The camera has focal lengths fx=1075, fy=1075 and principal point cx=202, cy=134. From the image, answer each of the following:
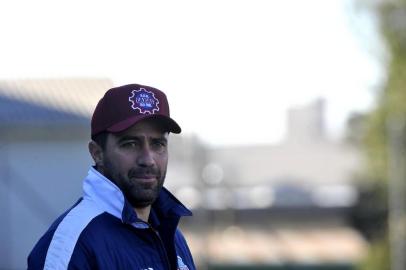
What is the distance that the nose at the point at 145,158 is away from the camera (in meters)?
3.88

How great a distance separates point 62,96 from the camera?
10.5m

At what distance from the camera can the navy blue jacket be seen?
371 cm

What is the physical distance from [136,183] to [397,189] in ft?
85.2

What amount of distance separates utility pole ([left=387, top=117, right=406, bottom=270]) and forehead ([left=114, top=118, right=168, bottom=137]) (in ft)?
81.0

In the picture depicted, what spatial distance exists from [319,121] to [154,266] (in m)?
81.3

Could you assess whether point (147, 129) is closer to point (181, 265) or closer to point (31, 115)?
point (181, 265)

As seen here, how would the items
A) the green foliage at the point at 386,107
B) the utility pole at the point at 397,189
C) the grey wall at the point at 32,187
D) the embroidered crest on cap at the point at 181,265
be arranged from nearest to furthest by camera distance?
the embroidered crest on cap at the point at 181,265, the grey wall at the point at 32,187, the green foliage at the point at 386,107, the utility pole at the point at 397,189

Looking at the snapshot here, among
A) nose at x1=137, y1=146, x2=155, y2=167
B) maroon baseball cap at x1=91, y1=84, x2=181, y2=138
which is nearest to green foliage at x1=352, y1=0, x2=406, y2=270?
maroon baseball cap at x1=91, y1=84, x2=181, y2=138

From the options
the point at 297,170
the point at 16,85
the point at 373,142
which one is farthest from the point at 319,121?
the point at 16,85

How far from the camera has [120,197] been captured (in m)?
3.87

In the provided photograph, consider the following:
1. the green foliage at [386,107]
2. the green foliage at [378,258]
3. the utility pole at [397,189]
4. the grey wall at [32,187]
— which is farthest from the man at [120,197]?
the green foliage at [378,258]

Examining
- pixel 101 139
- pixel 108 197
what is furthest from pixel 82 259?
pixel 101 139

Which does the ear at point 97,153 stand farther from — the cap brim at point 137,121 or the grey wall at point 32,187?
the grey wall at point 32,187

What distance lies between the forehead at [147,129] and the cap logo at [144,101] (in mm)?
38
